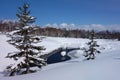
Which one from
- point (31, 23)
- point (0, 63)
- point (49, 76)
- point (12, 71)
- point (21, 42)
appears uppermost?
point (31, 23)

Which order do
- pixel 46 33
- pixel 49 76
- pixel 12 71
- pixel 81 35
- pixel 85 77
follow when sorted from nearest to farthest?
1. pixel 85 77
2. pixel 49 76
3. pixel 12 71
4. pixel 46 33
5. pixel 81 35

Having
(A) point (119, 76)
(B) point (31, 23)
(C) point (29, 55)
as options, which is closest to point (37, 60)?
(C) point (29, 55)

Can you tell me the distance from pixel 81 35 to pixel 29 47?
165 m

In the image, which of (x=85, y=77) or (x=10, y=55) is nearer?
(x=85, y=77)

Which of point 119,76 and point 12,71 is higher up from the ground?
point 119,76

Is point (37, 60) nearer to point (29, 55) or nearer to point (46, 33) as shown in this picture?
point (29, 55)

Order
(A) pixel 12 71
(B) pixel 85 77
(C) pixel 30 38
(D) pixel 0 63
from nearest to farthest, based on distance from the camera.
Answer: (B) pixel 85 77 < (A) pixel 12 71 < (C) pixel 30 38 < (D) pixel 0 63

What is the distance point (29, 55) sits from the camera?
1861 cm

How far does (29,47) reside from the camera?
60.8 feet

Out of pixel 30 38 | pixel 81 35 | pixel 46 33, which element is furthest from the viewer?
pixel 81 35

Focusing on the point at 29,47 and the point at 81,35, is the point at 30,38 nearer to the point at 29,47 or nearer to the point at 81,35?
the point at 29,47

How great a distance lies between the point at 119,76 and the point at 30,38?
1114 cm

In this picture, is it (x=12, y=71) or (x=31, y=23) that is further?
(x=31, y=23)

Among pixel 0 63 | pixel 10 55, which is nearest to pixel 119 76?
pixel 10 55
